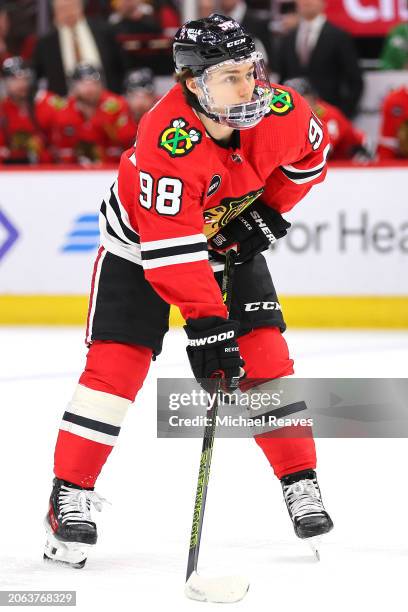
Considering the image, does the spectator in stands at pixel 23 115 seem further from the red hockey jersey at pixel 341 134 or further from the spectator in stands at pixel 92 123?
the red hockey jersey at pixel 341 134

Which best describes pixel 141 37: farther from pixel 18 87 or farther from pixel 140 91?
pixel 18 87

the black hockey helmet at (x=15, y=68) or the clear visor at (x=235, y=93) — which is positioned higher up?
the clear visor at (x=235, y=93)

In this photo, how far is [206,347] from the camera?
8.30 ft

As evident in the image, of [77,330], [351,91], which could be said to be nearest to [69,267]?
[77,330]

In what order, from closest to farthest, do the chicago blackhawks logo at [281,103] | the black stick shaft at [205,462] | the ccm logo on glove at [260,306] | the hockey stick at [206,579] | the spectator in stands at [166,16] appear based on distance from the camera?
the hockey stick at [206,579]
the black stick shaft at [205,462]
the chicago blackhawks logo at [281,103]
the ccm logo on glove at [260,306]
the spectator in stands at [166,16]

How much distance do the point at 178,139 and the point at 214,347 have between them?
42 cm

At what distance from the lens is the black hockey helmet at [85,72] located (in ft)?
23.5

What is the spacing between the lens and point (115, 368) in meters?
2.70

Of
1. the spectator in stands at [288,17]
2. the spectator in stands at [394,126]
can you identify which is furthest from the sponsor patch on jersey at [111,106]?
the spectator in stands at [394,126]

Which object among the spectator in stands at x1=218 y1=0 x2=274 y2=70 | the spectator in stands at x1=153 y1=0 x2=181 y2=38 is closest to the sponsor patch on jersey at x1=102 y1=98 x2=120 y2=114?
the spectator in stands at x1=153 y1=0 x2=181 y2=38

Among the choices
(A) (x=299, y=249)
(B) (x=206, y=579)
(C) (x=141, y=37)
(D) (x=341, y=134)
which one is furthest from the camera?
(C) (x=141, y=37)

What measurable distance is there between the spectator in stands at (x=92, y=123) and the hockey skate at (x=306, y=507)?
15.1 ft

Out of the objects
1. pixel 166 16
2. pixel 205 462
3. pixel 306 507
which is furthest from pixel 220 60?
pixel 166 16

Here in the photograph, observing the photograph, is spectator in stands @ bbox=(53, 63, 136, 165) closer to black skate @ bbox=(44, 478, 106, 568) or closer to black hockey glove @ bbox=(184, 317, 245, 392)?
black skate @ bbox=(44, 478, 106, 568)
